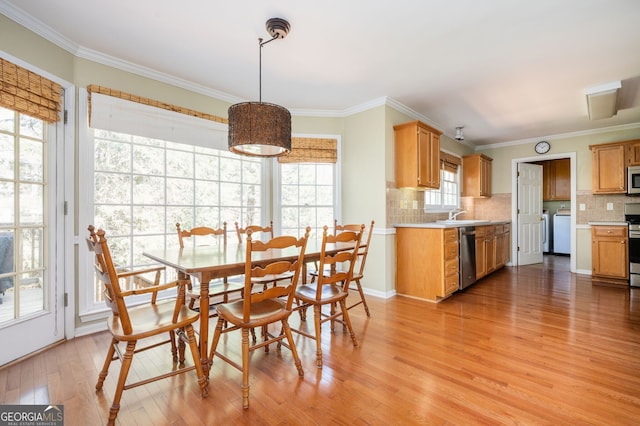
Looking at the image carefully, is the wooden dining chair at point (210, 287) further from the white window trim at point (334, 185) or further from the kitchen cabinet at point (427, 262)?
the kitchen cabinet at point (427, 262)

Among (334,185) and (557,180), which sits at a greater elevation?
(557,180)

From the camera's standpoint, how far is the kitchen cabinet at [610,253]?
171 inches

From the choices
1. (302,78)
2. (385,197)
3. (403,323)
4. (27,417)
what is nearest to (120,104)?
(302,78)

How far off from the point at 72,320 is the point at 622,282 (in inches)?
269

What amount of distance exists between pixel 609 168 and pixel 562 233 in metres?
2.72

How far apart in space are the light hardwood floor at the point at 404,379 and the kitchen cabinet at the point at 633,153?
2888 mm

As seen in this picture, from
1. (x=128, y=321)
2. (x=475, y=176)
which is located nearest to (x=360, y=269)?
(x=128, y=321)

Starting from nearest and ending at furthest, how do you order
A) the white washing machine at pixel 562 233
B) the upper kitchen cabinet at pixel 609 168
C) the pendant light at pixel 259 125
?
the pendant light at pixel 259 125, the upper kitchen cabinet at pixel 609 168, the white washing machine at pixel 562 233

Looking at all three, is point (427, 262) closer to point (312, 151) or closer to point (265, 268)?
point (312, 151)

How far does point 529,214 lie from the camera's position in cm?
596

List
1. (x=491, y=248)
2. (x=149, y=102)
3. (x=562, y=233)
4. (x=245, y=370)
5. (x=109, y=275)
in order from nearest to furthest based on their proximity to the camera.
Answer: (x=109, y=275) → (x=245, y=370) → (x=149, y=102) → (x=491, y=248) → (x=562, y=233)

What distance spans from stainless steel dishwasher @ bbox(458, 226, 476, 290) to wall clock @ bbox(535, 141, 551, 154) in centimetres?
271

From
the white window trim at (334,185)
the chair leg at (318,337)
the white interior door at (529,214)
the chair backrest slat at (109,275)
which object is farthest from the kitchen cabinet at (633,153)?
the chair backrest slat at (109,275)

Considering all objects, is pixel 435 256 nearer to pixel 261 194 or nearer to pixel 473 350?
pixel 473 350
